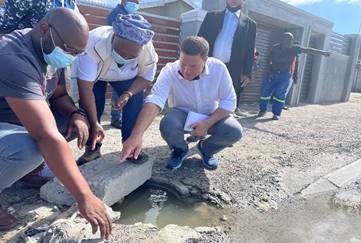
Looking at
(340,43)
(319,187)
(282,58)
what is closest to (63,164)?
(319,187)

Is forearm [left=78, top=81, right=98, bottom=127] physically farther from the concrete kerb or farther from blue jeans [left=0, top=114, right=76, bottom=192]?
the concrete kerb

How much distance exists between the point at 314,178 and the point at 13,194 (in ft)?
8.36

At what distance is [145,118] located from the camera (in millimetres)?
2629

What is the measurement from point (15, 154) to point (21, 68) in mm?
434

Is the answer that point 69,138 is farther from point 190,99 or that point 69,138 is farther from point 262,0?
point 262,0

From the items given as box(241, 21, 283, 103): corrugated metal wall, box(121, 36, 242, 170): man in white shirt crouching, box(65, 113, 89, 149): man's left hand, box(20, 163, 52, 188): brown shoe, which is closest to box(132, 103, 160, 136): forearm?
box(121, 36, 242, 170): man in white shirt crouching

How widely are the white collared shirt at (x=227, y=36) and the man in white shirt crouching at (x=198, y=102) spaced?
52.8 inches

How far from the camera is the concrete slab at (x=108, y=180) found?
2.21 m

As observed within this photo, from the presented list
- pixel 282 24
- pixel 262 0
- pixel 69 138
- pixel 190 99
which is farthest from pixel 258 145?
pixel 282 24

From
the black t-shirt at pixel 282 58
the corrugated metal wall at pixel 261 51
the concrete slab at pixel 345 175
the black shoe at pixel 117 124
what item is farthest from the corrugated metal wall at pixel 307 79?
the black shoe at pixel 117 124

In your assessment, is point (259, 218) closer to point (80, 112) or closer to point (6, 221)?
point (80, 112)

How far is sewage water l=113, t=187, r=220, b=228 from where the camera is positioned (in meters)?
2.34

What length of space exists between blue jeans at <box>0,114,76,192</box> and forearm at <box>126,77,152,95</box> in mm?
1108

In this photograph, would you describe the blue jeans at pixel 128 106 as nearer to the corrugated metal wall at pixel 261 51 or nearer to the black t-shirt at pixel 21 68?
the black t-shirt at pixel 21 68
